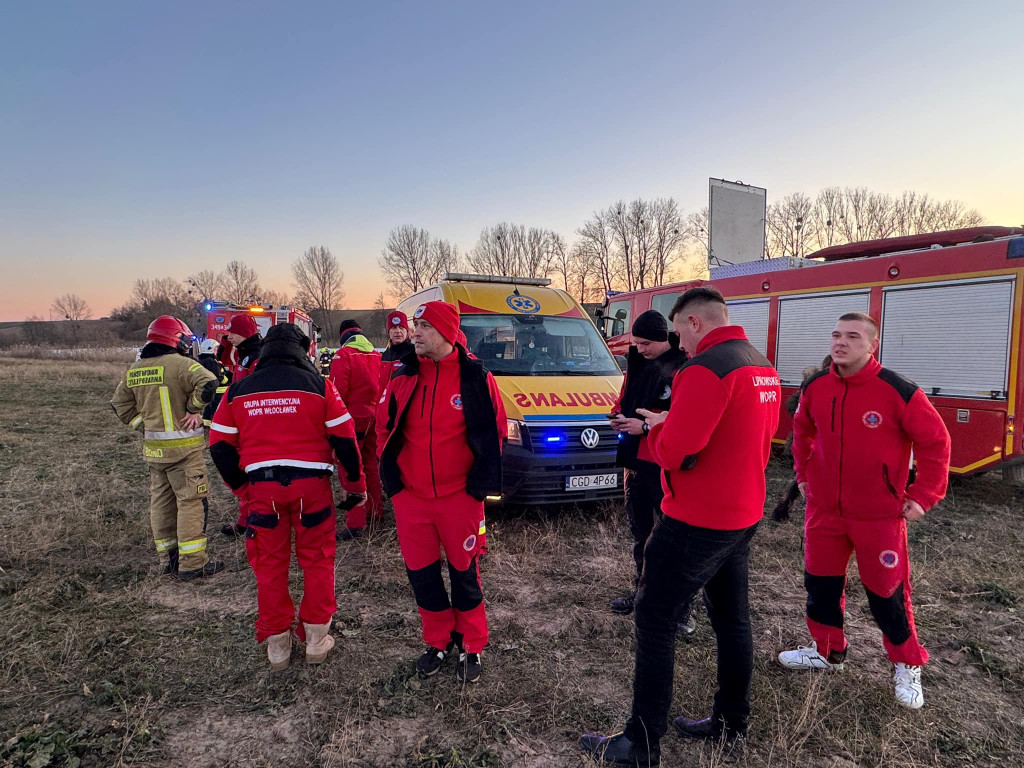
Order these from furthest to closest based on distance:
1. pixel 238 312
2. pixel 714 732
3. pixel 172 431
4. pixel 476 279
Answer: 1. pixel 238 312
2. pixel 476 279
3. pixel 172 431
4. pixel 714 732

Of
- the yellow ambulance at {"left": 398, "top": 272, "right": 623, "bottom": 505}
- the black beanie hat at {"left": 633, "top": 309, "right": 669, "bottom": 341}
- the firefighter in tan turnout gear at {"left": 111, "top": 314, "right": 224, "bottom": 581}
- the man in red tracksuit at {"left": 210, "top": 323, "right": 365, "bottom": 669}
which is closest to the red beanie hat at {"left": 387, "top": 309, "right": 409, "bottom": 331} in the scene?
the yellow ambulance at {"left": 398, "top": 272, "right": 623, "bottom": 505}

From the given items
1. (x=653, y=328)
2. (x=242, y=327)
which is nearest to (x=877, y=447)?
(x=653, y=328)

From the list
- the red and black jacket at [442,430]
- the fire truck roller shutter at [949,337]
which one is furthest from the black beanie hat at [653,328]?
the fire truck roller shutter at [949,337]

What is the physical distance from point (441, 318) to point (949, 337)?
20.7 ft

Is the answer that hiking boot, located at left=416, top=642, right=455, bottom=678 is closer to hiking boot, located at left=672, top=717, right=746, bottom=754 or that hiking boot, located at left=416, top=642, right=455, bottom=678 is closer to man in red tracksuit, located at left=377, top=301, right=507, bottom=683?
man in red tracksuit, located at left=377, top=301, right=507, bottom=683

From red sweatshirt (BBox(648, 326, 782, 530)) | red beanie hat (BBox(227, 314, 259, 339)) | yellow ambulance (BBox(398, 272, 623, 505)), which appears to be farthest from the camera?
yellow ambulance (BBox(398, 272, 623, 505))

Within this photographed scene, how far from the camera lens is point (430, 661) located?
10.2 feet

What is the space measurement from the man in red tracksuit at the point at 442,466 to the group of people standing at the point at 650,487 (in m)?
0.01

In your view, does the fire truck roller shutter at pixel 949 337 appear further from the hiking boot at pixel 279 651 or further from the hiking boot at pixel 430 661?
the hiking boot at pixel 279 651

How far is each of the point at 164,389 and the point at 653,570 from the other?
3.95m

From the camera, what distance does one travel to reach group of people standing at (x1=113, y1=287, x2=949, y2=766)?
7.32ft

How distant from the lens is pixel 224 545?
5094 mm

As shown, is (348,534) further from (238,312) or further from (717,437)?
(238,312)

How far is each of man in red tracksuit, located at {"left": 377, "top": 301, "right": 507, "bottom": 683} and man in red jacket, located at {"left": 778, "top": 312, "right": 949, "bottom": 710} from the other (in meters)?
1.79
